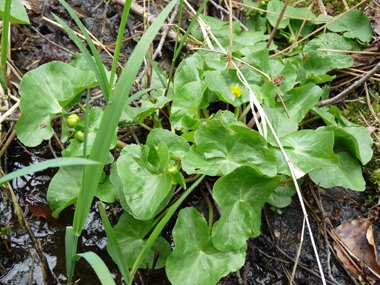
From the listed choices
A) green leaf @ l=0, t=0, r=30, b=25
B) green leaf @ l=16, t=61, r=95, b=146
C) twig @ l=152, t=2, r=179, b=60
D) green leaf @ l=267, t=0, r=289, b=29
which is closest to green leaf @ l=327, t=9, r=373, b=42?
green leaf @ l=267, t=0, r=289, b=29

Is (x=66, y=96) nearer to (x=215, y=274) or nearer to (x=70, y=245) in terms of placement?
(x=70, y=245)

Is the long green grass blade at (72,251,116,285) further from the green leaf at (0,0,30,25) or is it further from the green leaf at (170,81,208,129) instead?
the green leaf at (0,0,30,25)

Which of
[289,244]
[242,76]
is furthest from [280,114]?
[289,244]

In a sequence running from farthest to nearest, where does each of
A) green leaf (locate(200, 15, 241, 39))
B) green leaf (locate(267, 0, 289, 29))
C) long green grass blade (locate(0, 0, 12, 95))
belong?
green leaf (locate(267, 0, 289, 29)), green leaf (locate(200, 15, 241, 39)), long green grass blade (locate(0, 0, 12, 95))

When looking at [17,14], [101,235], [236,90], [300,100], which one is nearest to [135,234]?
[101,235]

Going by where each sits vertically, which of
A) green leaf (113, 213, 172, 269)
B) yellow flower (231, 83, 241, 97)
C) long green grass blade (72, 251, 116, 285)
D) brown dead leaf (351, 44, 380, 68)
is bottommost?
green leaf (113, 213, 172, 269)
